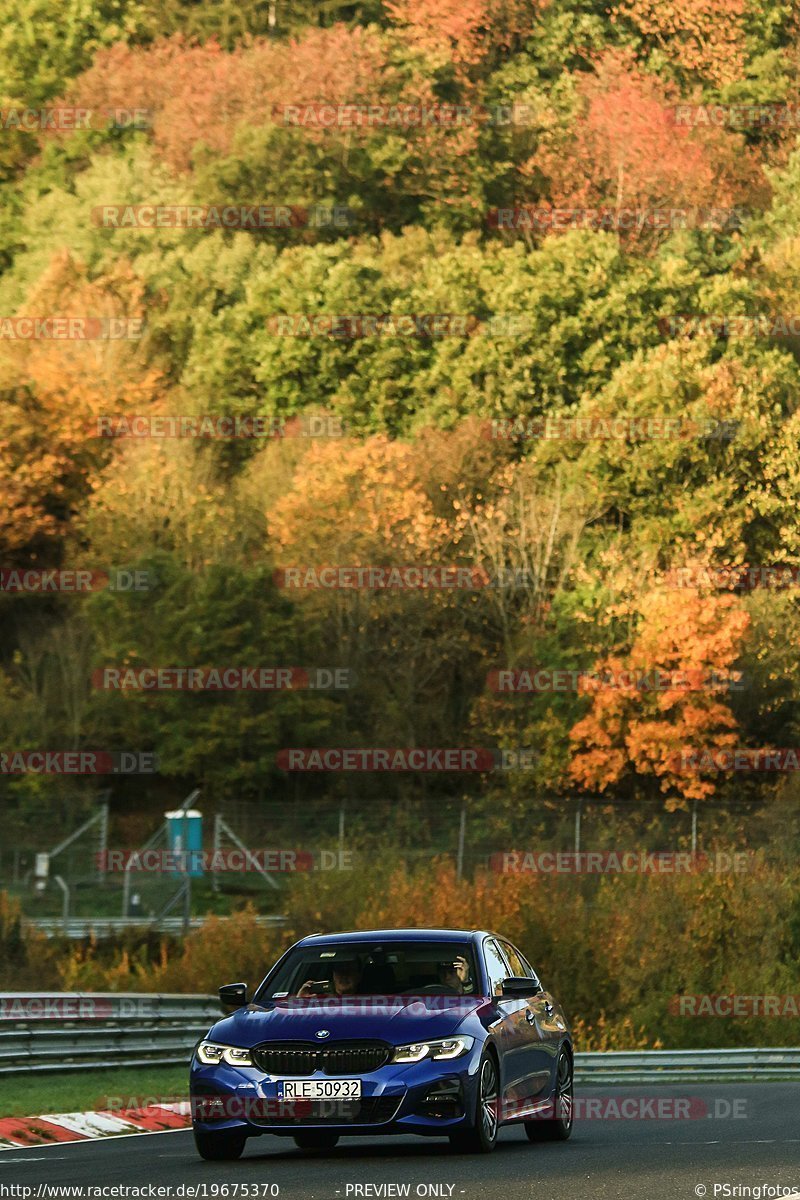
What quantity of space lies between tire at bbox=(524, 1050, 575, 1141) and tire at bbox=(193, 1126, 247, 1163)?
2229 mm

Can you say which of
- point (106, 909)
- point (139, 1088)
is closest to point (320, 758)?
point (106, 909)

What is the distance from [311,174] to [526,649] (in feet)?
85.9

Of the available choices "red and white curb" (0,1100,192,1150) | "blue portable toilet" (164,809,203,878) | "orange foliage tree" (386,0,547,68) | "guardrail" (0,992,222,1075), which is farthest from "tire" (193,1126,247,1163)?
"orange foliage tree" (386,0,547,68)

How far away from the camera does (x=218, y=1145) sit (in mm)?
12797

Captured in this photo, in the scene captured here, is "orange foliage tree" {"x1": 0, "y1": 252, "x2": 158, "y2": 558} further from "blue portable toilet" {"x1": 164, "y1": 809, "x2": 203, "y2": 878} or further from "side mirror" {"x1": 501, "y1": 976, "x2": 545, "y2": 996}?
"side mirror" {"x1": 501, "y1": 976, "x2": 545, "y2": 996}

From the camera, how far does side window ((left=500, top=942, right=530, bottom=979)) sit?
583 inches

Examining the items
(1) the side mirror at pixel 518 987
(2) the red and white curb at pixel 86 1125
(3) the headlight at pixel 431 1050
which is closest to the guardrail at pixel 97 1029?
(2) the red and white curb at pixel 86 1125

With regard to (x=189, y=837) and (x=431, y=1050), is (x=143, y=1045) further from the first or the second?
(x=189, y=837)

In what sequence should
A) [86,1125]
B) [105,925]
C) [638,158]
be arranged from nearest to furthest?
[86,1125], [105,925], [638,158]

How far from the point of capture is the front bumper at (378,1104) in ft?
40.2

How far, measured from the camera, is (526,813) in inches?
2019

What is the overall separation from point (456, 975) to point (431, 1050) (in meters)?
1.23

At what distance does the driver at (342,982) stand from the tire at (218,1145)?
40.7 inches

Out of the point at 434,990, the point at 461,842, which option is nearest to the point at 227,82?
the point at 461,842
